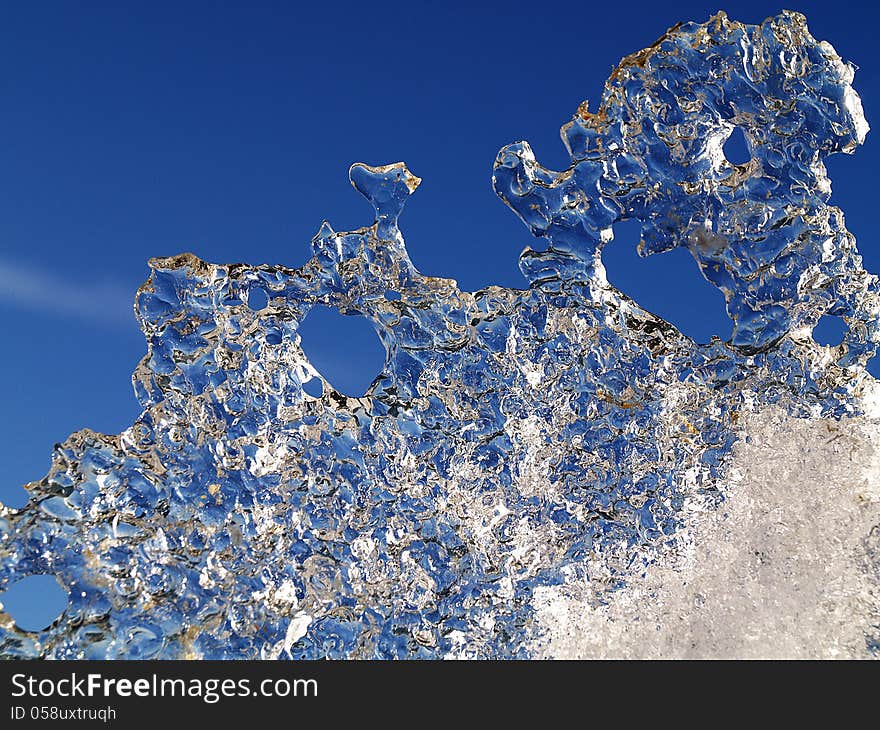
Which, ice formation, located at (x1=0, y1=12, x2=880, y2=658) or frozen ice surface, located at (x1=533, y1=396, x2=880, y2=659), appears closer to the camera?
frozen ice surface, located at (x1=533, y1=396, x2=880, y2=659)

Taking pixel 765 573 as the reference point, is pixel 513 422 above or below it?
above

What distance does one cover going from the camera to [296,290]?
321cm

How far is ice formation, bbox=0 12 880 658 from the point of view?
2.99m

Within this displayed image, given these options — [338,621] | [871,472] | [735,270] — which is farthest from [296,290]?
[871,472]

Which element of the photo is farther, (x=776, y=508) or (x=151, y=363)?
(x=151, y=363)

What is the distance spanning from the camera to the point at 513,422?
3109mm

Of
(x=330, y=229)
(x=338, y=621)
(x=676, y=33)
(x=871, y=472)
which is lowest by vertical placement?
(x=338, y=621)

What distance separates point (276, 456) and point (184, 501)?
295mm

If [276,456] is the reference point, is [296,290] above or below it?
above

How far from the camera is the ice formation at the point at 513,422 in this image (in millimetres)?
2994

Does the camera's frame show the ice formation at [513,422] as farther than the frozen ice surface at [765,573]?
Yes

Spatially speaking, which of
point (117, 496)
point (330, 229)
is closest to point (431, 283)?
point (330, 229)

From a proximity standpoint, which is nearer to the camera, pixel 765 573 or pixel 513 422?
pixel 765 573

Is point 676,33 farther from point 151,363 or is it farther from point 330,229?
point 151,363
